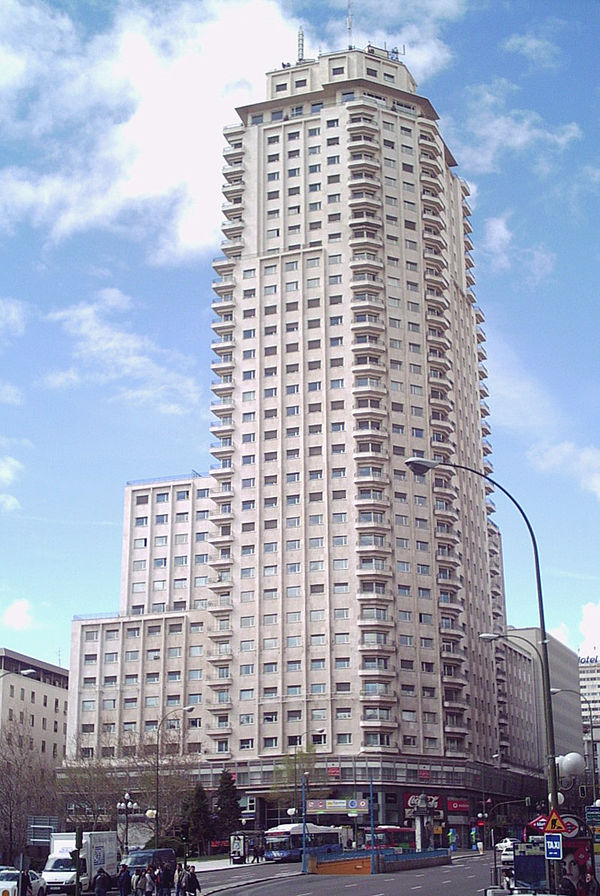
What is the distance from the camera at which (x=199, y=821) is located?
87.7m

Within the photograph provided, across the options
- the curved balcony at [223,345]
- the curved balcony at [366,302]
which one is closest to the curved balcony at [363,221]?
the curved balcony at [366,302]

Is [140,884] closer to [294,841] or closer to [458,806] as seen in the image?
[294,841]

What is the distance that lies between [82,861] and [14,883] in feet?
21.9

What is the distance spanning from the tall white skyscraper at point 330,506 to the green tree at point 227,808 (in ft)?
23.8

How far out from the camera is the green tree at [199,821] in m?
86.7

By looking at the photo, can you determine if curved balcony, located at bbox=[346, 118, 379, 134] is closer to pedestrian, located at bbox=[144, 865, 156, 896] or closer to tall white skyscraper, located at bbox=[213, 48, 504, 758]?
tall white skyscraper, located at bbox=[213, 48, 504, 758]

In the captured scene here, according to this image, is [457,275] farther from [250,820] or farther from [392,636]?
[250,820]

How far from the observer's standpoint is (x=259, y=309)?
12100cm

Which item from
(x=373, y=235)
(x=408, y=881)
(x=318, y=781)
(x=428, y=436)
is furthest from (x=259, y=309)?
(x=408, y=881)

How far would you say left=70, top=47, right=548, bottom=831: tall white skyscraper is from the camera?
106688 mm

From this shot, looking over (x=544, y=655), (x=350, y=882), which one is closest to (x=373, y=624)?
(x=350, y=882)

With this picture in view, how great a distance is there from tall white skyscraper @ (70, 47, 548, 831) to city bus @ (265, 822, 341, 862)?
15468 millimetres

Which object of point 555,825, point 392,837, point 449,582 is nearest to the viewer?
point 555,825

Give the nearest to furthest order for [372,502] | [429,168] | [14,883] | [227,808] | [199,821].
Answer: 1. [14,883]
2. [199,821]
3. [227,808]
4. [372,502]
5. [429,168]
